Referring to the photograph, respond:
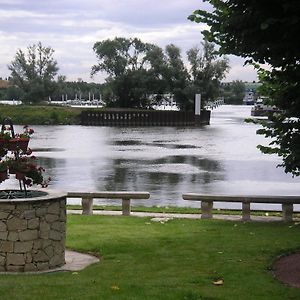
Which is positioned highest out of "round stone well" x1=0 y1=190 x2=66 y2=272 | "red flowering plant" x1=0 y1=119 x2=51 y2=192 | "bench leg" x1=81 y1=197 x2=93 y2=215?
"red flowering plant" x1=0 y1=119 x2=51 y2=192

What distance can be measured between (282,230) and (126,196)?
11.9 ft

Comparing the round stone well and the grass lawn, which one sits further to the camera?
the round stone well

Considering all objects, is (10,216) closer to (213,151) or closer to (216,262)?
(216,262)

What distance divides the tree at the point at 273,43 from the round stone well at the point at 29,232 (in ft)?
11.3

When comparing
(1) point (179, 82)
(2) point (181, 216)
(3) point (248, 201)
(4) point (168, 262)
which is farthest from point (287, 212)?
(1) point (179, 82)

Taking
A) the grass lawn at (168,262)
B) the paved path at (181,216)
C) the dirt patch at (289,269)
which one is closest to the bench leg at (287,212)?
the paved path at (181,216)

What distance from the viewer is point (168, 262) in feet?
29.2

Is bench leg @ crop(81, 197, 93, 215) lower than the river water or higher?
higher

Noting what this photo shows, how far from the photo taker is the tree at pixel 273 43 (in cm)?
782

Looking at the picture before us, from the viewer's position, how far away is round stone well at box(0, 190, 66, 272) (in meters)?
8.18

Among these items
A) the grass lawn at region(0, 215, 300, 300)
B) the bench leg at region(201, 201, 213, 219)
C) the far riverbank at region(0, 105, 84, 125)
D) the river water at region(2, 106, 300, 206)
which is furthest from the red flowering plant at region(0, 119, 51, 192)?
the far riverbank at region(0, 105, 84, 125)

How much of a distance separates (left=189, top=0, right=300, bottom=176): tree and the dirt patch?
5.19 feet

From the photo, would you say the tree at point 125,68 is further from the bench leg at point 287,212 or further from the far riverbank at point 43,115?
the bench leg at point 287,212

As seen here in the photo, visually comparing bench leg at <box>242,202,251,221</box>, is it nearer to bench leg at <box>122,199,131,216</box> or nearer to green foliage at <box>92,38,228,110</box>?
bench leg at <box>122,199,131,216</box>
